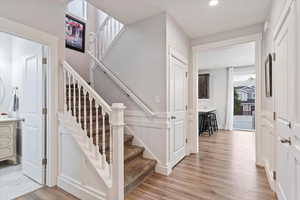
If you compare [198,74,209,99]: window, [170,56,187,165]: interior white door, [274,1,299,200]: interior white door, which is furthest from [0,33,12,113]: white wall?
[198,74,209,99]: window

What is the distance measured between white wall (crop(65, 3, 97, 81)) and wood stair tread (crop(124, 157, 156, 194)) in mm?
2792

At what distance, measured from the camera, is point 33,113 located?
2555 millimetres

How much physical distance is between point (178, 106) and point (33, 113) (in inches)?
99.0

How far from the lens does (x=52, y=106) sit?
2.39 metres

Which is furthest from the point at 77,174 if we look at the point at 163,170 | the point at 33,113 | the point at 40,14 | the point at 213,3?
the point at 213,3

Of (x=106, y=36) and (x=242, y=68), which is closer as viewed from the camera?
(x=106, y=36)

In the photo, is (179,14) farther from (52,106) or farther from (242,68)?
(242,68)

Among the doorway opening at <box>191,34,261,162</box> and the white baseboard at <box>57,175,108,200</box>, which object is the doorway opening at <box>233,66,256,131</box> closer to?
Result: the doorway opening at <box>191,34,261,162</box>

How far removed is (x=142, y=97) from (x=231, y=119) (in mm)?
5403

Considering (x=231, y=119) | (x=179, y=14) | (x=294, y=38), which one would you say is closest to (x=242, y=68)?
(x=231, y=119)

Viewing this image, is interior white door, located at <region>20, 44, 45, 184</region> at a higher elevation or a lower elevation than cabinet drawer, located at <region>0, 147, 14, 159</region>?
higher

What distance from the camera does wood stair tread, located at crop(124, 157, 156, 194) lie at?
2.24 m

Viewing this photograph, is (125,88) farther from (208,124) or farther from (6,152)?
(208,124)

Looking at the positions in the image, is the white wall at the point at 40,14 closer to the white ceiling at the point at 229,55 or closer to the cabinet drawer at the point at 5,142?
the cabinet drawer at the point at 5,142
